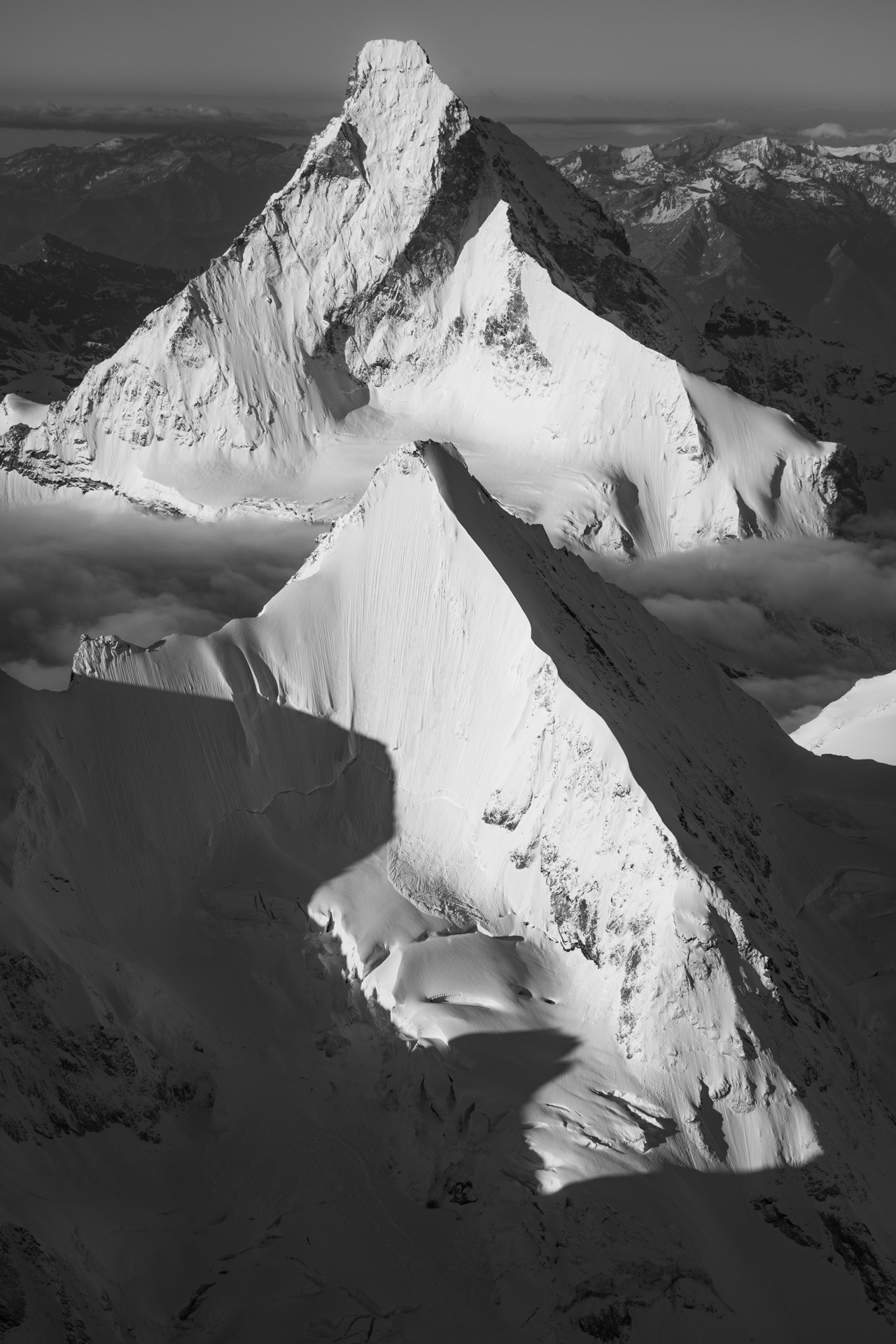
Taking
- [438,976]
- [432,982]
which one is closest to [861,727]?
[438,976]

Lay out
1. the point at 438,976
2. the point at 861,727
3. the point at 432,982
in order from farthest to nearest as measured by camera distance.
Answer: the point at 861,727, the point at 438,976, the point at 432,982

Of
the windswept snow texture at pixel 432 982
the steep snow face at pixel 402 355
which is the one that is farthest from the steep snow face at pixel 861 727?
the steep snow face at pixel 402 355

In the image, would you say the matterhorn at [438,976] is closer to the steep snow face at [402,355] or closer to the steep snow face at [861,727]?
the steep snow face at [861,727]

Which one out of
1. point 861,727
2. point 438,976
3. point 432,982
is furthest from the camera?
point 861,727

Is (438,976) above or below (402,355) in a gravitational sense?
above

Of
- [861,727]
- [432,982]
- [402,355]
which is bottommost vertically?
[402,355]

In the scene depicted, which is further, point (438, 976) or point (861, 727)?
point (861, 727)

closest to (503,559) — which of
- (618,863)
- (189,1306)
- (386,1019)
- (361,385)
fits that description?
(618,863)

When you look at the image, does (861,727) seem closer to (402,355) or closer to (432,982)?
(432,982)
